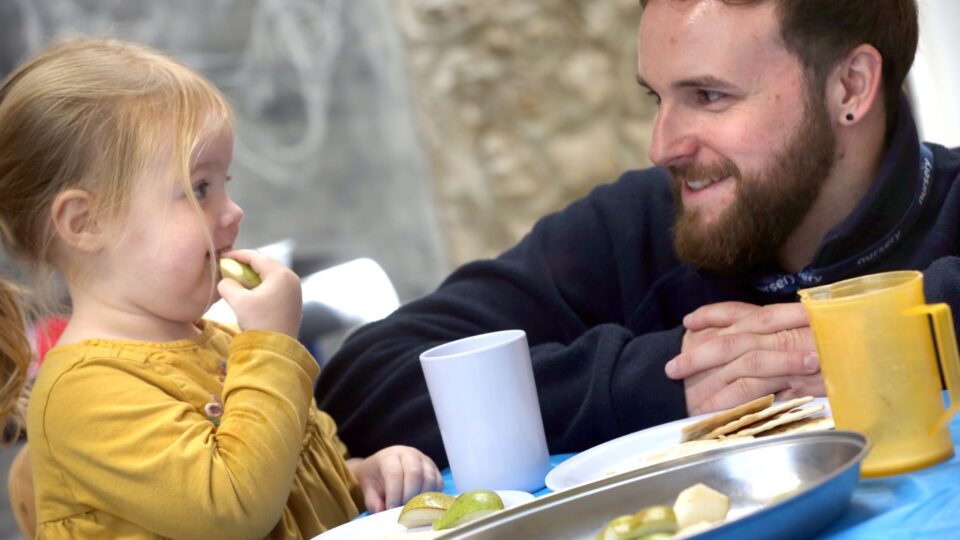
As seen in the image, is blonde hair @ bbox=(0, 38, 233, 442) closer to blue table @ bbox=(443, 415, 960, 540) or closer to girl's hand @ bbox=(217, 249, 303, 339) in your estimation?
girl's hand @ bbox=(217, 249, 303, 339)

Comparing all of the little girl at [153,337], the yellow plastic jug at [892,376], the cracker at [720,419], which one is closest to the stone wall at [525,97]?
the little girl at [153,337]

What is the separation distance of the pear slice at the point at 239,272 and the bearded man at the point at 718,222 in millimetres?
213

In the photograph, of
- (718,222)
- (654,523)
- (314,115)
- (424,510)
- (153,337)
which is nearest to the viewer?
(654,523)

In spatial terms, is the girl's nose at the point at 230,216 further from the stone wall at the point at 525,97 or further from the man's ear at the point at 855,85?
the stone wall at the point at 525,97

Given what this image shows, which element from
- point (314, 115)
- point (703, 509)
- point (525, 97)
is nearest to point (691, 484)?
point (703, 509)

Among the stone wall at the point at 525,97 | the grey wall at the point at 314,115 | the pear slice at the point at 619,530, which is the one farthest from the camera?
the grey wall at the point at 314,115

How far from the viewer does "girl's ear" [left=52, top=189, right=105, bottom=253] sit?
114 cm

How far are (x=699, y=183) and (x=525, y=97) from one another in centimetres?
238

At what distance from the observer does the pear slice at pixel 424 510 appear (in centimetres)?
84

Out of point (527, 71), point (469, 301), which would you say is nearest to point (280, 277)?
point (469, 301)

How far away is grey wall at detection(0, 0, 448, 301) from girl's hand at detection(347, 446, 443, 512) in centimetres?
296

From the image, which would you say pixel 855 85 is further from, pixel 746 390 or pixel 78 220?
pixel 78 220

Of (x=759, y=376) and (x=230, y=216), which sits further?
(x=230, y=216)

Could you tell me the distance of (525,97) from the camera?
12.1 feet
